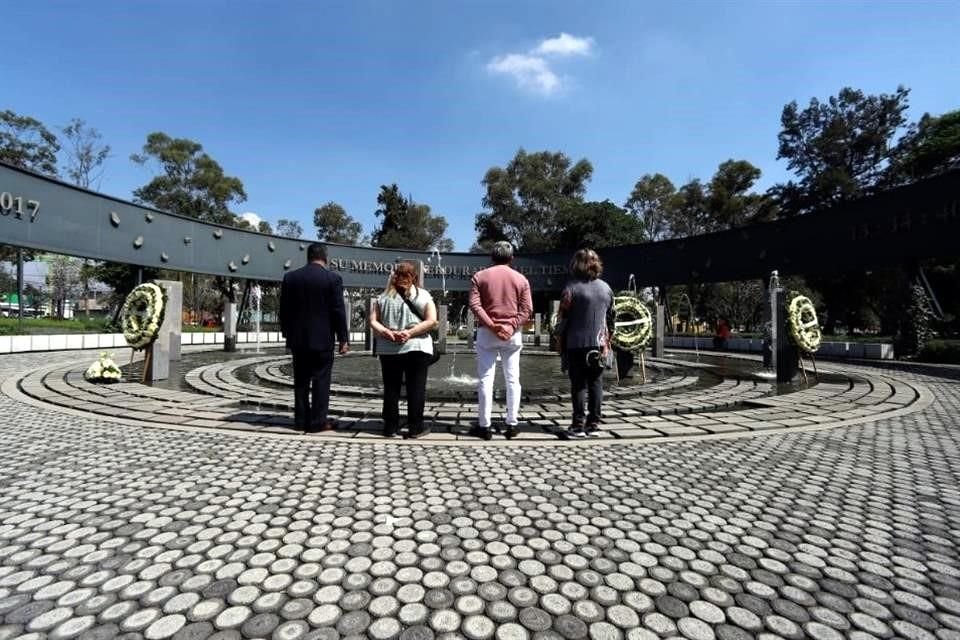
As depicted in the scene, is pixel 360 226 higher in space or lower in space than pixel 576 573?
higher

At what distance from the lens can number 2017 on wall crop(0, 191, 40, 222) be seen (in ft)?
39.9

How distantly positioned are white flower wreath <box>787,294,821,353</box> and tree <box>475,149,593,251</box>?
35549 millimetres

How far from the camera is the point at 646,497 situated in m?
3.15

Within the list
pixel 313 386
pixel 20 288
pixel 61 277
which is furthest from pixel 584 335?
pixel 61 277

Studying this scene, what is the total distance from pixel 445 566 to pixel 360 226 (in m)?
52.8

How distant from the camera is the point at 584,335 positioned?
4.71m

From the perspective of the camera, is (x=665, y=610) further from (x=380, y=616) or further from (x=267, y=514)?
(x=267, y=514)

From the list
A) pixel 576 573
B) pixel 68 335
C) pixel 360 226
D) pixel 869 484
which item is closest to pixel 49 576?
pixel 576 573

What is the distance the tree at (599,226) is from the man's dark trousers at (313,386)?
34.1m

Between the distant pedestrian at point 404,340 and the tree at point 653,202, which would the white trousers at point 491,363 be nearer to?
the distant pedestrian at point 404,340

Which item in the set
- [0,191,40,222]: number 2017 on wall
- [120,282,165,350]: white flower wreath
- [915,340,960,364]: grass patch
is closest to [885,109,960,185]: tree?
[915,340,960,364]: grass patch

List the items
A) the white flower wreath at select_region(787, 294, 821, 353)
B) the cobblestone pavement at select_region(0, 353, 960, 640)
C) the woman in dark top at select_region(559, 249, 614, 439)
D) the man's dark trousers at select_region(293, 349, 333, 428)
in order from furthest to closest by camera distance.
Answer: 1. the white flower wreath at select_region(787, 294, 821, 353)
2. the man's dark trousers at select_region(293, 349, 333, 428)
3. the woman in dark top at select_region(559, 249, 614, 439)
4. the cobblestone pavement at select_region(0, 353, 960, 640)

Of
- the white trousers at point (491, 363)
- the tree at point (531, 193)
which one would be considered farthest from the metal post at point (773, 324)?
the tree at point (531, 193)

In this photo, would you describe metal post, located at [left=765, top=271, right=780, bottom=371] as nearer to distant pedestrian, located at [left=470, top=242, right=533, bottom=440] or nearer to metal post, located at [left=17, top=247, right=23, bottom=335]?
distant pedestrian, located at [left=470, top=242, right=533, bottom=440]
